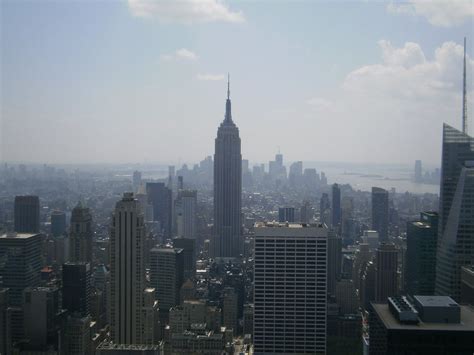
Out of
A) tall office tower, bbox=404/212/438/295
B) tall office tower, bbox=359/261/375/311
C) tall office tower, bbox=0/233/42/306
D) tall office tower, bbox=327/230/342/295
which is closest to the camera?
tall office tower, bbox=0/233/42/306

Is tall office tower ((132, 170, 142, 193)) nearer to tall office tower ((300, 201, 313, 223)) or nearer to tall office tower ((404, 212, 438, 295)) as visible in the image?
tall office tower ((300, 201, 313, 223))

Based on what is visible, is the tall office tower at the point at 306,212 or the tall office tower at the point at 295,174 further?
the tall office tower at the point at 295,174

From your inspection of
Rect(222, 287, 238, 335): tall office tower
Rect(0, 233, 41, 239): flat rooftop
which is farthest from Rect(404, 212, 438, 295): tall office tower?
Rect(0, 233, 41, 239): flat rooftop

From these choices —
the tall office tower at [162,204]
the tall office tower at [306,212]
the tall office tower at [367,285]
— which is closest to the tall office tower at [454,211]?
the tall office tower at [367,285]

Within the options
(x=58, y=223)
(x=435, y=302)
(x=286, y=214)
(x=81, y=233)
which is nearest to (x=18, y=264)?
(x=58, y=223)

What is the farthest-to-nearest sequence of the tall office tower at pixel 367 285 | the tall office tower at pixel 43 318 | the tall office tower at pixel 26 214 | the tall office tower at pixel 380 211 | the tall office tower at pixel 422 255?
1. the tall office tower at pixel 380 211
2. the tall office tower at pixel 367 285
3. the tall office tower at pixel 26 214
4. the tall office tower at pixel 422 255
5. the tall office tower at pixel 43 318

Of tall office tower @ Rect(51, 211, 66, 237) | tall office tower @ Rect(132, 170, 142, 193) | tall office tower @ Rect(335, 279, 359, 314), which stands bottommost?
tall office tower @ Rect(335, 279, 359, 314)

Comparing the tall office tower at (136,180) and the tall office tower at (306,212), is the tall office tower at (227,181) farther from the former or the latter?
the tall office tower at (136,180)
